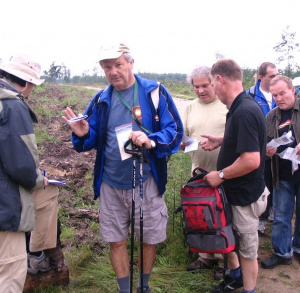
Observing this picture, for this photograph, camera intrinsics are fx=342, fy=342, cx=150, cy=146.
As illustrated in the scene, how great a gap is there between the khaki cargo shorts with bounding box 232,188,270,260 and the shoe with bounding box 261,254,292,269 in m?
0.96

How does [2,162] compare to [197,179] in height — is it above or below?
above

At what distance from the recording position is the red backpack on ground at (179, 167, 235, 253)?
2.76 metres

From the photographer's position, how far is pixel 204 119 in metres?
3.46

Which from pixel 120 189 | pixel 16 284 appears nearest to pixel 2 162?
pixel 16 284

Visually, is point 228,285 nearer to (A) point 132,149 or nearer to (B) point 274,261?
(B) point 274,261

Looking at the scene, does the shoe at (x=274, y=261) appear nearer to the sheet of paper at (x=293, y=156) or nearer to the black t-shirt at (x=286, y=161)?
the black t-shirt at (x=286, y=161)

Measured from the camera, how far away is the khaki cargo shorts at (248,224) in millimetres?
2842

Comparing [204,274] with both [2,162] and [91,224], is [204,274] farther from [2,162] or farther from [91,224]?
[2,162]

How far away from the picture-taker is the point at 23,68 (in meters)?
2.54

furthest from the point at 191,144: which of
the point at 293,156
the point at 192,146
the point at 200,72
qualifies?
the point at 293,156

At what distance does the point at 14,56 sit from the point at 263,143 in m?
2.07

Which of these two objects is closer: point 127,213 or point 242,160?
point 242,160

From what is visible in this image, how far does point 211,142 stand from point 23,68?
1753 millimetres

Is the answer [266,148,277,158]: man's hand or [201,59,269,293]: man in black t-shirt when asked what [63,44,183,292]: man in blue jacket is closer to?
[201,59,269,293]: man in black t-shirt
